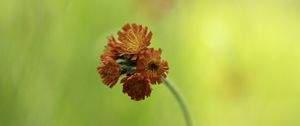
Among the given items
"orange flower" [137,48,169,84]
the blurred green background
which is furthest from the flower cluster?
the blurred green background

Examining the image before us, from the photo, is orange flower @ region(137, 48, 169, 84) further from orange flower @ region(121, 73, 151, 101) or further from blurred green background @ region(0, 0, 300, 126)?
blurred green background @ region(0, 0, 300, 126)

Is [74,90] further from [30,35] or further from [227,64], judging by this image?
[227,64]

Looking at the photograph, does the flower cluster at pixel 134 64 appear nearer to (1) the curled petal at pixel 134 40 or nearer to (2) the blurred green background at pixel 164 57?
(1) the curled petal at pixel 134 40

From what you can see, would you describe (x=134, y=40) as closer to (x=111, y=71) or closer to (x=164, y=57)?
(x=111, y=71)

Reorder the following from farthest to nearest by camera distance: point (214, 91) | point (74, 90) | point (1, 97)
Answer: point (214, 91) → point (74, 90) → point (1, 97)

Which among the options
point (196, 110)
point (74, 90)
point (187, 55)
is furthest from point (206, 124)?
point (74, 90)
